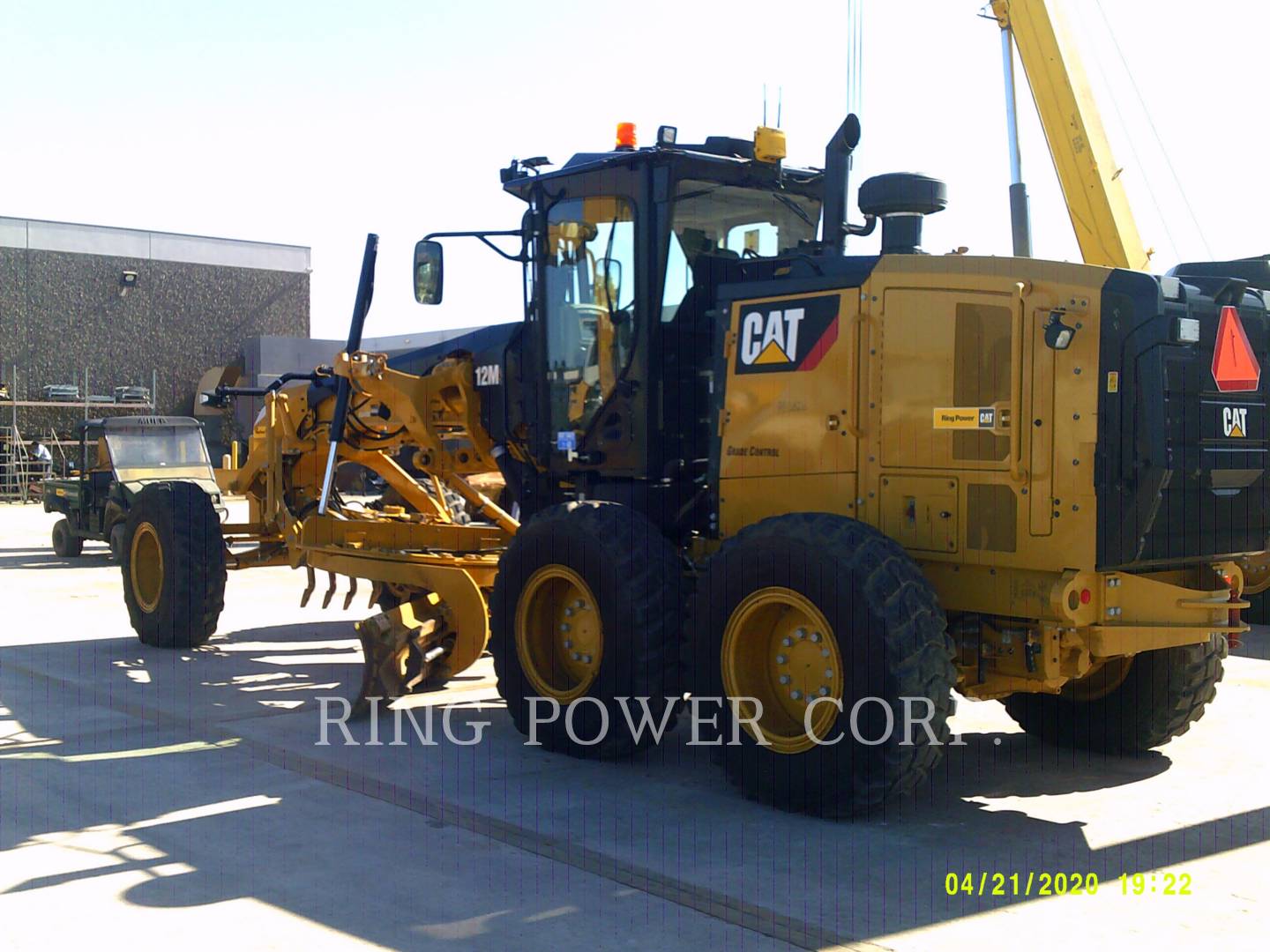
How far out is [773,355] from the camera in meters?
6.79

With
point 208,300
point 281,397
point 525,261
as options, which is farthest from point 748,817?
point 208,300

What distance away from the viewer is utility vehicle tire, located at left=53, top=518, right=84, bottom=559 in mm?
20234

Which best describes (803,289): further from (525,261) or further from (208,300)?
(208,300)

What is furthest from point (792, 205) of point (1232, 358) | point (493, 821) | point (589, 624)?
point (493, 821)

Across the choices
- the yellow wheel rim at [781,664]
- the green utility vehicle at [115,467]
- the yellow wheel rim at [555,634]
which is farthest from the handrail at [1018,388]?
the green utility vehicle at [115,467]

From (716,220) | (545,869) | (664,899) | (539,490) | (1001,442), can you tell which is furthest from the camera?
(539,490)

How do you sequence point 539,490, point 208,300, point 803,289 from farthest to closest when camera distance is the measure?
point 208,300 < point 539,490 < point 803,289

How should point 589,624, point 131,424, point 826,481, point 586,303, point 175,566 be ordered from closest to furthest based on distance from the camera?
point 826,481 → point 589,624 → point 586,303 → point 175,566 → point 131,424

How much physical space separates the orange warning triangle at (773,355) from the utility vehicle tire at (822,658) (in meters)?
0.88

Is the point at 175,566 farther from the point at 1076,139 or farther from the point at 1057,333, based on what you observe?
the point at 1076,139

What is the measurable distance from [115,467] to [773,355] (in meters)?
15.2

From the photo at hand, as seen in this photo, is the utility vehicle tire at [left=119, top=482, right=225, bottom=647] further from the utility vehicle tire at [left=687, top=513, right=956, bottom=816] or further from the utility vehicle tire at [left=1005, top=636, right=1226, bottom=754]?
the utility vehicle tire at [left=1005, top=636, right=1226, bottom=754]

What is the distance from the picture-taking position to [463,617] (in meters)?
8.44

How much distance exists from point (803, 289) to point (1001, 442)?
1.28 meters
